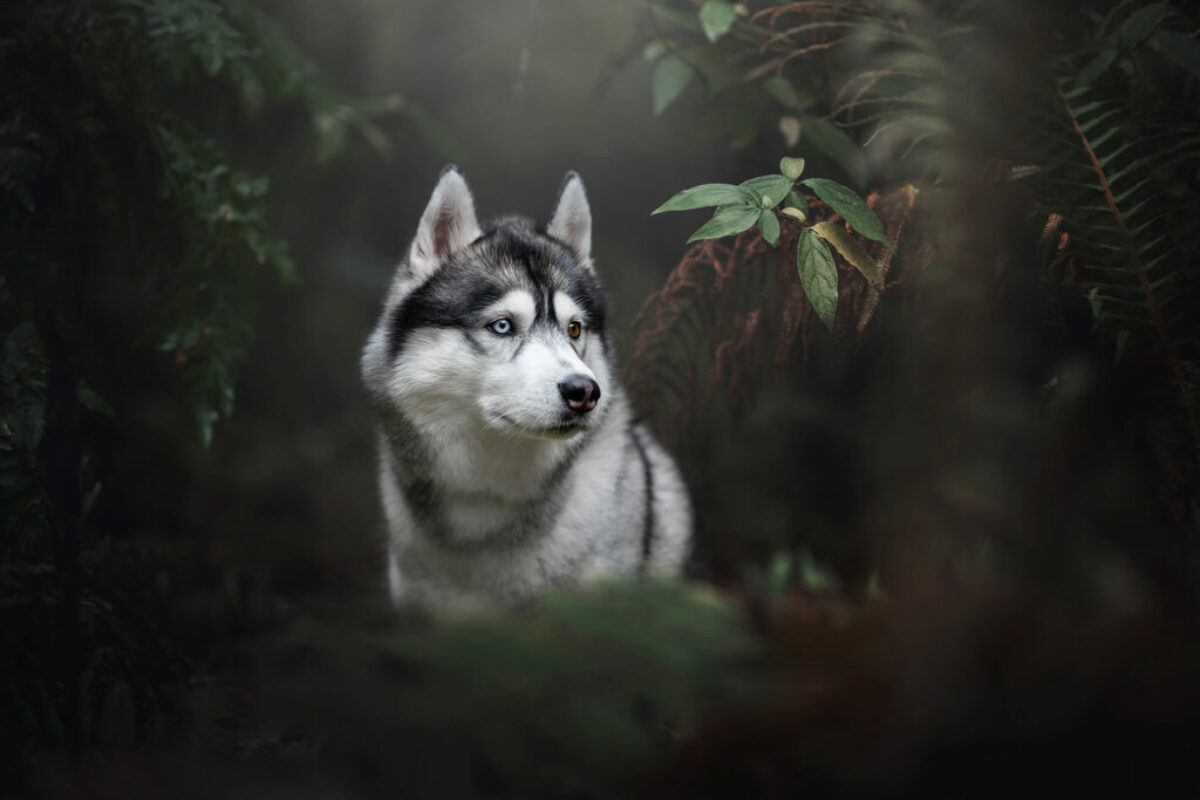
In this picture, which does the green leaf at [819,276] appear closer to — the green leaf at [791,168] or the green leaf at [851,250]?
the green leaf at [851,250]

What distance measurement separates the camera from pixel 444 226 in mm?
3355

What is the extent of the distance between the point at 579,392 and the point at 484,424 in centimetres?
46

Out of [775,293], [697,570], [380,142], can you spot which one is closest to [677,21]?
[775,293]

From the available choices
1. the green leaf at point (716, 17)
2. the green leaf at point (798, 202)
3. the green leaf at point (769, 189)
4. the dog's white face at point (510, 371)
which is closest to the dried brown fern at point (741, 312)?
the green leaf at point (798, 202)

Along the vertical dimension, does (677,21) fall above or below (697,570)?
above

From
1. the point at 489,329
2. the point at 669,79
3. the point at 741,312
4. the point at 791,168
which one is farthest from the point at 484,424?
the point at 669,79

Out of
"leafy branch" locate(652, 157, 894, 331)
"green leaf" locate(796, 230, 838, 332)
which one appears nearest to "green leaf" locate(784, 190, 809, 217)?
"leafy branch" locate(652, 157, 894, 331)

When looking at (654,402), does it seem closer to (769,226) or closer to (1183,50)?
(769,226)

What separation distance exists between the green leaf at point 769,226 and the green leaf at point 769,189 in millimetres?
47

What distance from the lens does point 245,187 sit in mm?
3465

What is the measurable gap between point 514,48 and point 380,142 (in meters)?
1.27

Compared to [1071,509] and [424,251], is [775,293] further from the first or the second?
[1071,509]

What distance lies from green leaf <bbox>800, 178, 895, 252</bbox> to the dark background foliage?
21 cm

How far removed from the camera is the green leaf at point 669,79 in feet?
11.7
